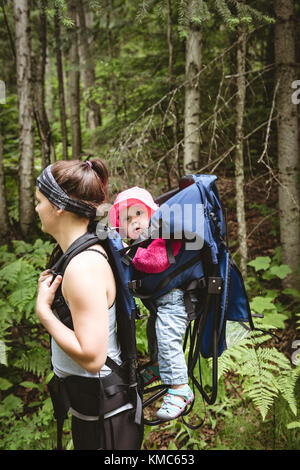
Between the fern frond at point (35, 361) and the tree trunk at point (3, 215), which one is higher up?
the tree trunk at point (3, 215)

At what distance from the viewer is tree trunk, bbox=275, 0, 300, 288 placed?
15.8 ft

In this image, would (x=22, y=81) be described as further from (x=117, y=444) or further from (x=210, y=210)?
(x=117, y=444)

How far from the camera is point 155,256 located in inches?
76.0

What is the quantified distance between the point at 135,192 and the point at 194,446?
10.1 ft

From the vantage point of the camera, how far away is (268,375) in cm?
318

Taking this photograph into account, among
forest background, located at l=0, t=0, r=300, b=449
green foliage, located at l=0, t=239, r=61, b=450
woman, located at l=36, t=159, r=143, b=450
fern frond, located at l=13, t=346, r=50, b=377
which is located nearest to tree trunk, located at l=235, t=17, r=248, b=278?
forest background, located at l=0, t=0, r=300, b=449

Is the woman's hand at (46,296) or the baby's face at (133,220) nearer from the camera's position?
the woman's hand at (46,296)

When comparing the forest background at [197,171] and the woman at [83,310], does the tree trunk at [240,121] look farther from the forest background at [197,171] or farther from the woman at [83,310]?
the woman at [83,310]

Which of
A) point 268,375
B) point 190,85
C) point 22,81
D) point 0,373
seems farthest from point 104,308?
point 22,81

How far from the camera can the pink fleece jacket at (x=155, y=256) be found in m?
1.93

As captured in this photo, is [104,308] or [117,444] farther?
[117,444]

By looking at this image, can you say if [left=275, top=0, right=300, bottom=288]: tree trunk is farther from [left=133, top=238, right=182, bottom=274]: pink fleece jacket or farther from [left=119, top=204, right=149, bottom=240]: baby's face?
[left=133, top=238, right=182, bottom=274]: pink fleece jacket

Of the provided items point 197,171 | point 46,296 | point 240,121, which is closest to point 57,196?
point 46,296

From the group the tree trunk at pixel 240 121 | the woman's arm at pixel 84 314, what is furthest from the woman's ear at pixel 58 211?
the tree trunk at pixel 240 121
